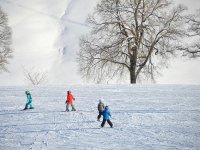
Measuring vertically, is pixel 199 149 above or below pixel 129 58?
below

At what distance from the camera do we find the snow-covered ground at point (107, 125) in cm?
1449

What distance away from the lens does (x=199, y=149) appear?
13.4 metres

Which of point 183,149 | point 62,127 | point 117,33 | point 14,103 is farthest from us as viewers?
point 117,33

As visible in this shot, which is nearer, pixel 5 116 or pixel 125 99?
pixel 5 116

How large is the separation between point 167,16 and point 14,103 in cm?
2097

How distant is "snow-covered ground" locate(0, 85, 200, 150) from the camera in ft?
47.5

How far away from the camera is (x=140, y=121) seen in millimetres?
18000

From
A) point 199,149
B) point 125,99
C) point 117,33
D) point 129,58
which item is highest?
point 117,33

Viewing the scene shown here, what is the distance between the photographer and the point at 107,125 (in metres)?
17.5

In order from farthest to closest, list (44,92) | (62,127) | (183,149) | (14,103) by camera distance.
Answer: (44,92) < (14,103) < (62,127) < (183,149)

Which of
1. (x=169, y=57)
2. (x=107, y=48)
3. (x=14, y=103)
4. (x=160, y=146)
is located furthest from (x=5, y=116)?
(x=169, y=57)

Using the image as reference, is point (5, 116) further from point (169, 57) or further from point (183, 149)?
point (169, 57)

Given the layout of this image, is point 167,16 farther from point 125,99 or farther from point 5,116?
point 5,116

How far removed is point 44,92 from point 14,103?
5.30 meters
